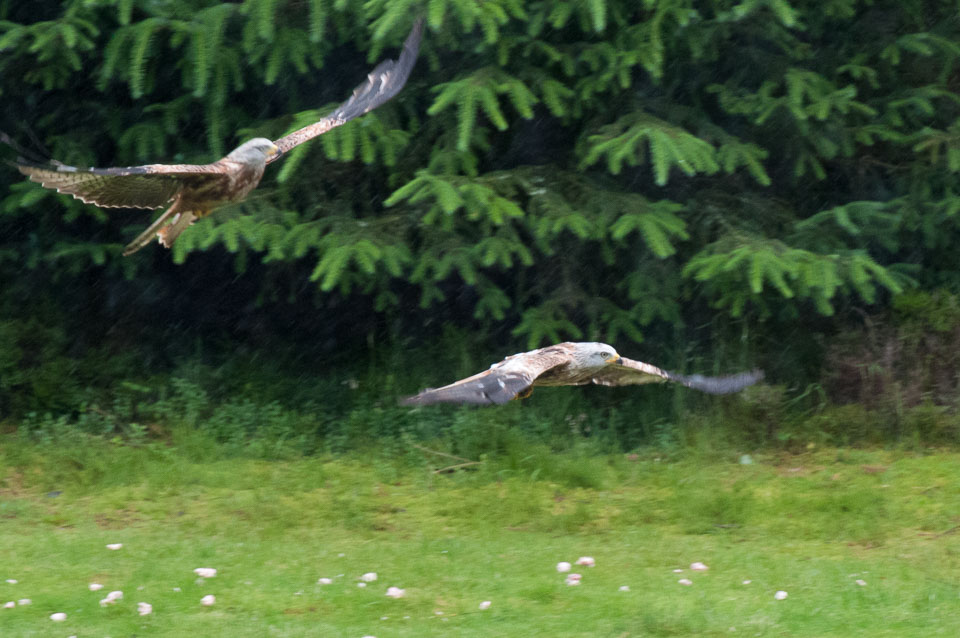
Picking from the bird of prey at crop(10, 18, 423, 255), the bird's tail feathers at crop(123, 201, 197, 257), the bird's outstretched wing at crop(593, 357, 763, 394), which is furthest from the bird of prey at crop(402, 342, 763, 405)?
the bird's tail feathers at crop(123, 201, 197, 257)

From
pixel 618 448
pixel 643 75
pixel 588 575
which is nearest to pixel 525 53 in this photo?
pixel 643 75

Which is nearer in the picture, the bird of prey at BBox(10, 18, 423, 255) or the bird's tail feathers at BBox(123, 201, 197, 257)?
the bird of prey at BBox(10, 18, 423, 255)

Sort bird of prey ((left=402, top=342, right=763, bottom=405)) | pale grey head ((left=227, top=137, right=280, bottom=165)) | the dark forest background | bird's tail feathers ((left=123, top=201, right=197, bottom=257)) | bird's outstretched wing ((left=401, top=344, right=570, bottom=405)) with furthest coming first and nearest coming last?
the dark forest background < bird's tail feathers ((left=123, top=201, right=197, bottom=257)) < pale grey head ((left=227, top=137, right=280, bottom=165)) < bird of prey ((left=402, top=342, right=763, bottom=405)) < bird's outstretched wing ((left=401, top=344, right=570, bottom=405))

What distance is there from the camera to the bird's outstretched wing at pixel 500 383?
4.64 meters

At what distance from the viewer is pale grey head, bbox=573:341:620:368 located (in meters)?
5.89

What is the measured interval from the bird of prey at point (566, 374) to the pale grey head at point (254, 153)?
5.71 ft

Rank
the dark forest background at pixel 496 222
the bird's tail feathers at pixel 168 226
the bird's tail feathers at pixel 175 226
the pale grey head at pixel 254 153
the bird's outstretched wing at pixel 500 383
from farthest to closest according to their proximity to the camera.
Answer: the dark forest background at pixel 496 222 < the bird's tail feathers at pixel 175 226 < the bird's tail feathers at pixel 168 226 < the pale grey head at pixel 254 153 < the bird's outstretched wing at pixel 500 383

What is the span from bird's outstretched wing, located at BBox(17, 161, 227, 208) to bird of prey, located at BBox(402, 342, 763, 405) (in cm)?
173

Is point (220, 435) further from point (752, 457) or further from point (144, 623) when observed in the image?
point (752, 457)

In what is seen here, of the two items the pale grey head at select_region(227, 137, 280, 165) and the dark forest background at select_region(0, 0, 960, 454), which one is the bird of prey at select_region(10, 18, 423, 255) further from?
the dark forest background at select_region(0, 0, 960, 454)

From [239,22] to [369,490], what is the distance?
3720mm

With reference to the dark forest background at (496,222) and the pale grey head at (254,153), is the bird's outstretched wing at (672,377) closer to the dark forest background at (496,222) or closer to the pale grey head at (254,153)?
the dark forest background at (496,222)

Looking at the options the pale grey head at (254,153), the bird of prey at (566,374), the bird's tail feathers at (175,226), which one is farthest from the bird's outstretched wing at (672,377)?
the bird's tail feathers at (175,226)

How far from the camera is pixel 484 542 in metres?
7.61
